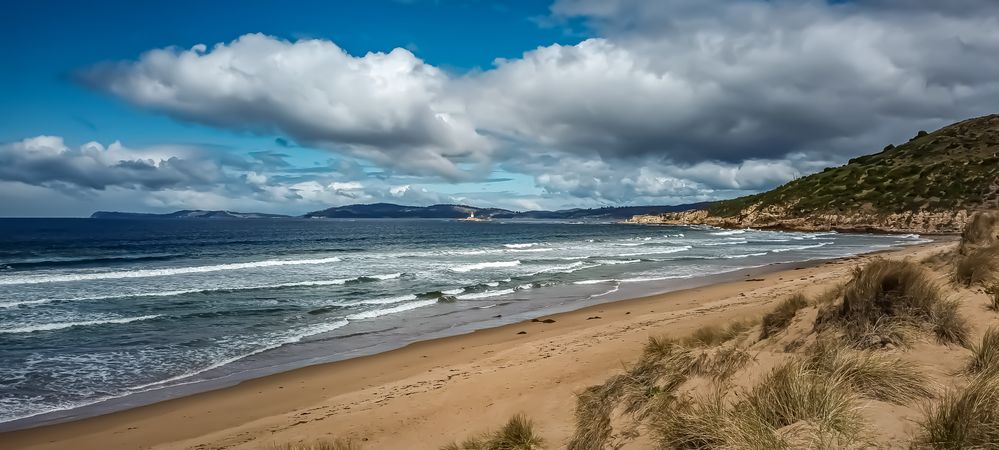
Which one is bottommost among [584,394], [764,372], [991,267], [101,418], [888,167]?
[101,418]

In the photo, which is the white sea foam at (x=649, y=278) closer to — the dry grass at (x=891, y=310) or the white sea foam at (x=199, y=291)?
the white sea foam at (x=199, y=291)

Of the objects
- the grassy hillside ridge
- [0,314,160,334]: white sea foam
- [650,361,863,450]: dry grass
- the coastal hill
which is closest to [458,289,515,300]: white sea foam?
[0,314,160,334]: white sea foam

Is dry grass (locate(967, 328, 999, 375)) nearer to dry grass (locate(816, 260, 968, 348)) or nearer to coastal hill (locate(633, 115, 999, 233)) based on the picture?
dry grass (locate(816, 260, 968, 348))

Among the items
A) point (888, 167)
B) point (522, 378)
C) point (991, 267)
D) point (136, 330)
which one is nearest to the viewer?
point (991, 267)

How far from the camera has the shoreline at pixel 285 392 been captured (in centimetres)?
822

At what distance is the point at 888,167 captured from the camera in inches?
3356

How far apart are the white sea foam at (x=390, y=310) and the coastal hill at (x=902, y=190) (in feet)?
212

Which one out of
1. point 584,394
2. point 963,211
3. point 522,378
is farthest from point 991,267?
point 963,211

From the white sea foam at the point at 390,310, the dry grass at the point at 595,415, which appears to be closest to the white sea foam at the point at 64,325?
the white sea foam at the point at 390,310

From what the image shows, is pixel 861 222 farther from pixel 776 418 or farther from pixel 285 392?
pixel 776 418

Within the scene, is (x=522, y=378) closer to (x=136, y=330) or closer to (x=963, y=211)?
(x=136, y=330)

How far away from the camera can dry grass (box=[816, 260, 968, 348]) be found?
5.82m

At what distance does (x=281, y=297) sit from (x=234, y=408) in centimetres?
1404

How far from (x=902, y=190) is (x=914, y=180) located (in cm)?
237
